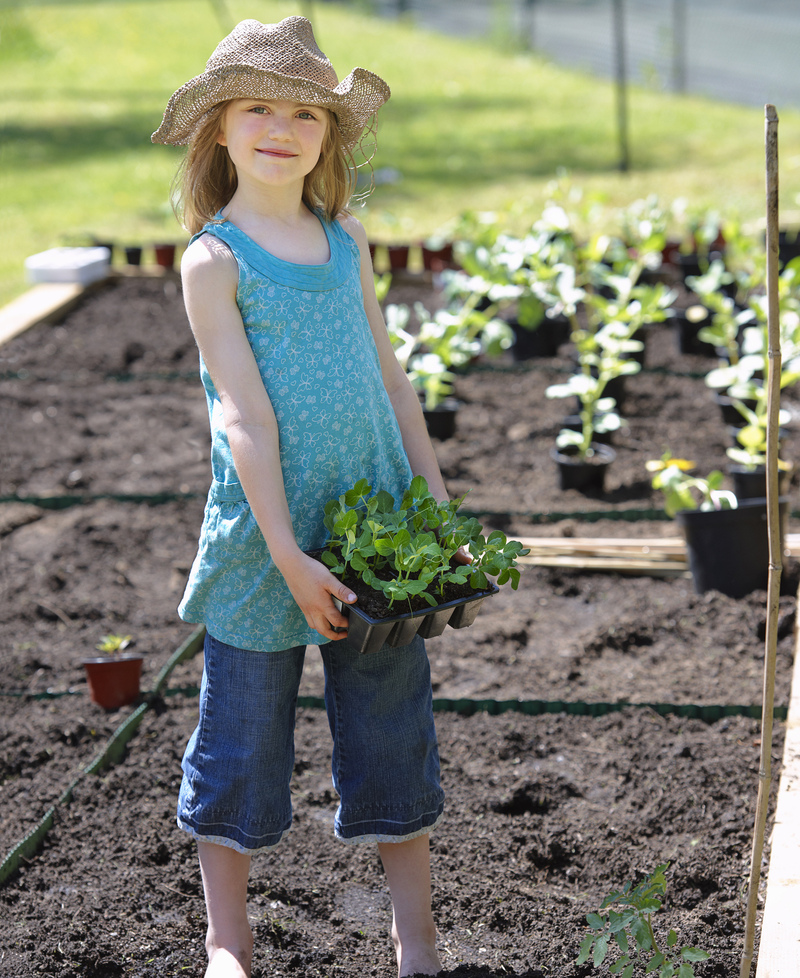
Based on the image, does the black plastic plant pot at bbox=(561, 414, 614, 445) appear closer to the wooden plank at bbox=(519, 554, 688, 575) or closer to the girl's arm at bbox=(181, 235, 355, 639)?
the wooden plank at bbox=(519, 554, 688, 575)

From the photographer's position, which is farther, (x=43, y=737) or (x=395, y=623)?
(x=43, y=737)

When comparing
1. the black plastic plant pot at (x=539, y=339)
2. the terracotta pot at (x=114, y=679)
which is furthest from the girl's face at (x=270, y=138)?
the black plastic plant pot at (x=539, y=339)

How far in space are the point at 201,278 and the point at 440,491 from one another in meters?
0.57

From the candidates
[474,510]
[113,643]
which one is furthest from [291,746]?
[474,510]

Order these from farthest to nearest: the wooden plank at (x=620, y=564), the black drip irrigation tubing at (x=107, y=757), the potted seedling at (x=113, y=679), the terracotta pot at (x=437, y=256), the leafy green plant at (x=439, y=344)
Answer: the terracotta pot at (x=437, y=256) < the leafy green plant at (x=439, y=344) < the wooden plank at (x=620, y=564) < the potted seedling at (x=113, y=679) < the black drip irrigation tubing at (x=107, y=757)

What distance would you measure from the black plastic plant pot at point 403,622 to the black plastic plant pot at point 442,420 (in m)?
2.89

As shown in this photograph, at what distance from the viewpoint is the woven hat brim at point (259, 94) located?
1.73 m

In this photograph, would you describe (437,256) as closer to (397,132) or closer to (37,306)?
(37,306)

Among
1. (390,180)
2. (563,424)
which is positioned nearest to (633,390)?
(563,424)

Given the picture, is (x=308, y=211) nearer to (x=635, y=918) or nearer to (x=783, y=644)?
(x=635, y=918)

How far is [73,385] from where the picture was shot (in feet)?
18.0

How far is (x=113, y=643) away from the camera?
310 cm

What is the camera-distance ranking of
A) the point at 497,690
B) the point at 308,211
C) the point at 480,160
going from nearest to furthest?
1. the point at 308,211
2. the point at 497,690
3. the point at 480,160

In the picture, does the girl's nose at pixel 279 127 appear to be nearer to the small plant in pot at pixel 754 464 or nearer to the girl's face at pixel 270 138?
the girl's face at pixel 270 138
